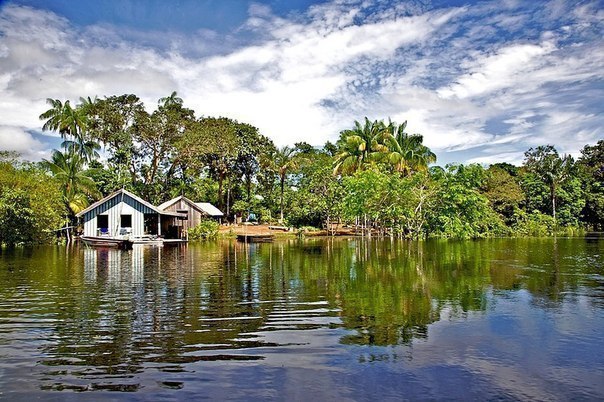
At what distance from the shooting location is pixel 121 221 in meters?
40.6

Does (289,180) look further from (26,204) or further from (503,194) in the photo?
(26,204)

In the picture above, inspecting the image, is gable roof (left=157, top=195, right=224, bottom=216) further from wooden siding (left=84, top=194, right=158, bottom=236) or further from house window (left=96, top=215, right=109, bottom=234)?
house window (left=96, top=215, right=109, bottom=234)

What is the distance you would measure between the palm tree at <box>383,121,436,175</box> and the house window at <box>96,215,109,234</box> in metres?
26.5

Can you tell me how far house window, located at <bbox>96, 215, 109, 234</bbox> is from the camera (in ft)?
132

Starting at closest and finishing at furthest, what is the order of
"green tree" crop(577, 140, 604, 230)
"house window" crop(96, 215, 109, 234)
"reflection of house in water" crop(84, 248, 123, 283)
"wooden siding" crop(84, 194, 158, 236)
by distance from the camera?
"reflection of house in water" crop(84, 248, 123, 283) < "wooden siding" crop(84, 194, 158, 236) < "house window" crop(96, 215, 109, 234) < "green tree" crop(577, 140, 604, 230)

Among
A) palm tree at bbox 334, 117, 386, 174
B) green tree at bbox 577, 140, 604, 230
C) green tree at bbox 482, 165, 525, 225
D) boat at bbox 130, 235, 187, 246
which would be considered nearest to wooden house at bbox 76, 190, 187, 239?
boat at bbox 130, 235, 187, 246

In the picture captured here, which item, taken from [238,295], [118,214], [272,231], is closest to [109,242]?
[118,214]

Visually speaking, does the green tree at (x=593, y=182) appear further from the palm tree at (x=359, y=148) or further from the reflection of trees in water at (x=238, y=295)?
the reflection of trees in water at (x=238, y=295)

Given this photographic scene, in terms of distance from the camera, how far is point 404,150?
162 feet

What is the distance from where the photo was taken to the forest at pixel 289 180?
137ft

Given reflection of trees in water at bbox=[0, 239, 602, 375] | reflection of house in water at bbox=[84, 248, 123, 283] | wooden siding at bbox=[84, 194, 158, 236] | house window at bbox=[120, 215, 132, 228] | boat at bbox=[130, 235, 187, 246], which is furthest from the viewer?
house window at bbox=[120, 215, 132, 228]

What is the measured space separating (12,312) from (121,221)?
30.6m

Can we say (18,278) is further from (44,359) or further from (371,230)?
(371,230)

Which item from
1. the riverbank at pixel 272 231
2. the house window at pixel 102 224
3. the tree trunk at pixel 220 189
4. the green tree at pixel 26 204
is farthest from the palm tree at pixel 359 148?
the green tree at pixel 26 204
